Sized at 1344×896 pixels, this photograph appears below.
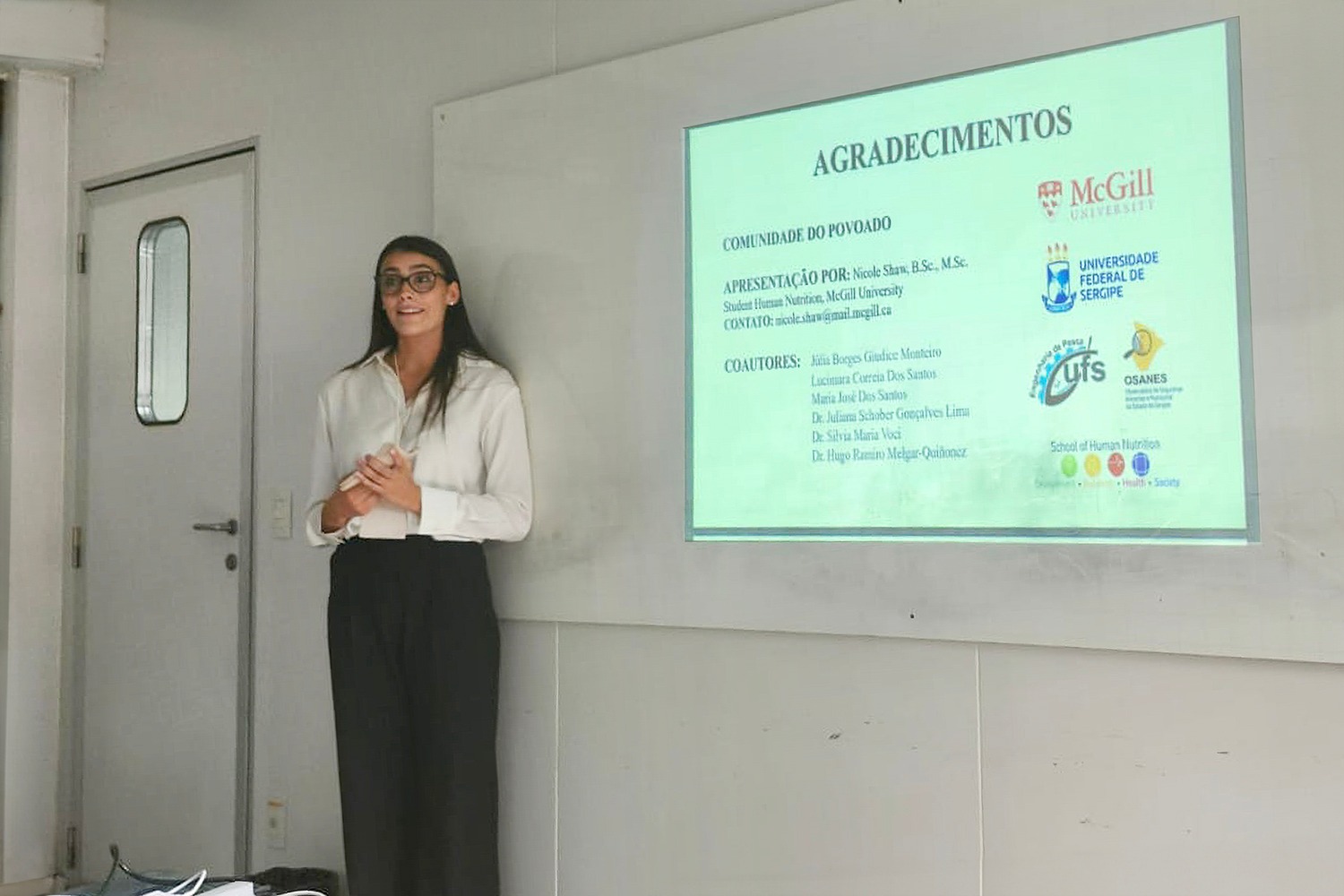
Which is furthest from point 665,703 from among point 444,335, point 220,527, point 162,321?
point 162,321

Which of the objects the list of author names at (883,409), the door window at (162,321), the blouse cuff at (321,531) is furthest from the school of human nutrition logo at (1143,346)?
the door window at (162,321)

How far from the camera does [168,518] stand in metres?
3.82

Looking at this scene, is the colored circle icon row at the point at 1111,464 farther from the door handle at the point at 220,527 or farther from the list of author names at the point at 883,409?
the door handle at the point at 220,527

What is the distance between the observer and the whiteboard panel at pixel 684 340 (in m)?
2.03

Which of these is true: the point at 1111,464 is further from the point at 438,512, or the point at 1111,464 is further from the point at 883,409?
the point at 438,512

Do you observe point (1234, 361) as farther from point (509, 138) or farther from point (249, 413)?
point (249, 413)

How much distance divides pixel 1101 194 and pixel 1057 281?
6.7 inches

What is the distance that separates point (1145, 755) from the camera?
2.17m

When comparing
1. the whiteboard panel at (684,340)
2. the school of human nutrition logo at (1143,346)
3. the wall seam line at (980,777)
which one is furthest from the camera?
the wall seam line at (980,777)

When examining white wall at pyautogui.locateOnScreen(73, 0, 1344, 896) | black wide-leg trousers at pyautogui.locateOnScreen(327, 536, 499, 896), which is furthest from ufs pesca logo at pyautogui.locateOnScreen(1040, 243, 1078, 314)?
black wide-leg trousers at pyautogui.locateOnScreen(327, 536, 499, 896)

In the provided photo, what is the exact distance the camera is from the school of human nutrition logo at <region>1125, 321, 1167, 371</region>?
7.07 ft

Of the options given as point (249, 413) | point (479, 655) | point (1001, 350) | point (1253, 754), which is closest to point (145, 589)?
point (249, 413)

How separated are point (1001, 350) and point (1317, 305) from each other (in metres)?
0.53

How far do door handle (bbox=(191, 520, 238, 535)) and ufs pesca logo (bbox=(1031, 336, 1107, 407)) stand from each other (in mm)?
2401
